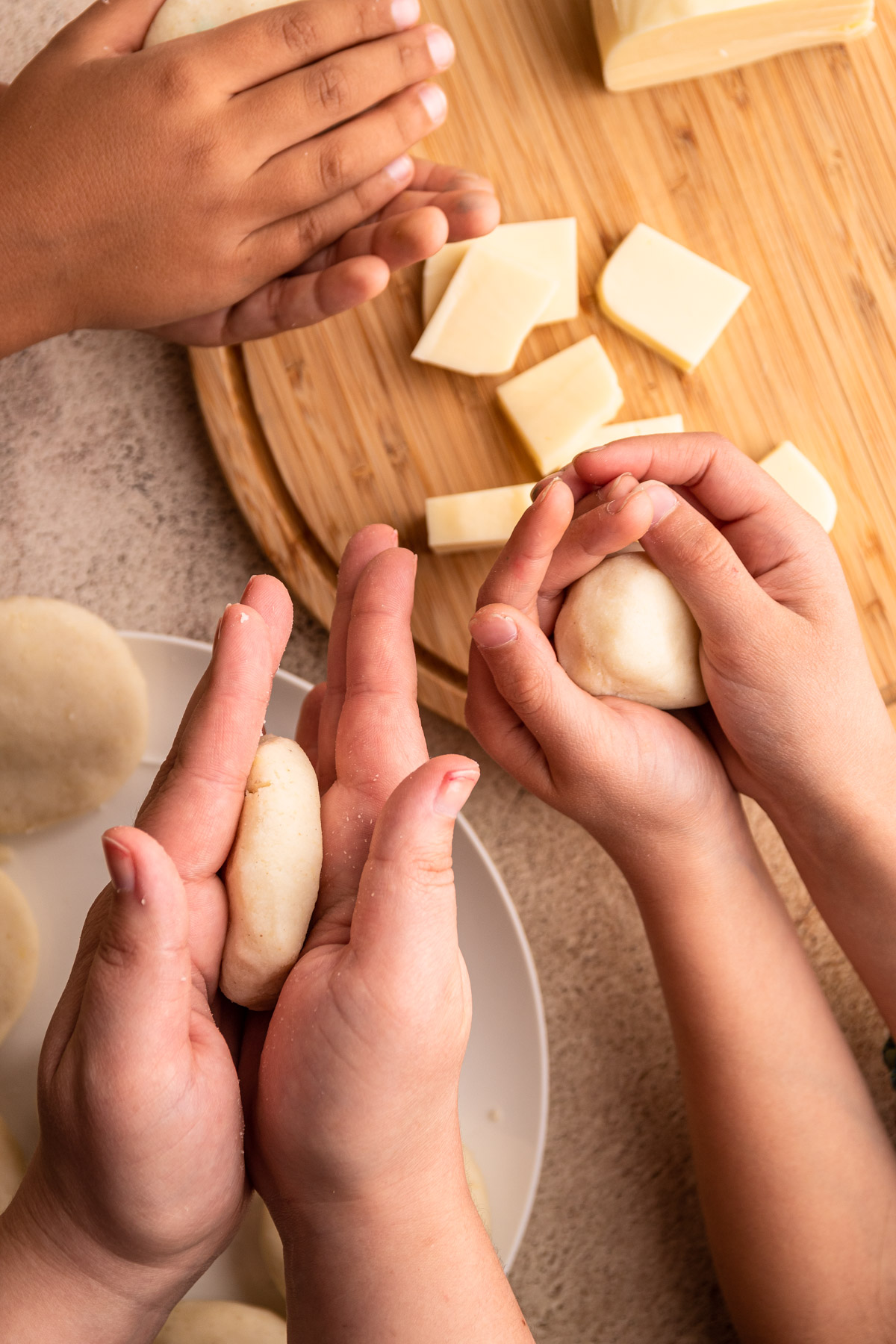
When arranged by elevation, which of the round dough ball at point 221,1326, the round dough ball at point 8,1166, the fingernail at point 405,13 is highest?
the fingernail at point 405,13

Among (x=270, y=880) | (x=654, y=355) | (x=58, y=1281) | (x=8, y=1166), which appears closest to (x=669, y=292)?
(x=654, y=355)

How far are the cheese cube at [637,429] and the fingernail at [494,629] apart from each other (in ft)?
1.34

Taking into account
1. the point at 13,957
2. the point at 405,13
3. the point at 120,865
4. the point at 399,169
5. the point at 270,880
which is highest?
the point at 405,13

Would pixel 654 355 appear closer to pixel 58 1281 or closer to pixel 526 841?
pixel 526 841

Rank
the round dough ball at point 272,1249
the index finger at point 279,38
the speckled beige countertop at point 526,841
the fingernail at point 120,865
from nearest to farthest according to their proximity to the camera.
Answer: the fingernail at point 120,865 < the index finger at point 279,38 < the round dough ball at point 272,1249 < the speckled beige countertop at point 526,841

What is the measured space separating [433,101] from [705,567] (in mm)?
564

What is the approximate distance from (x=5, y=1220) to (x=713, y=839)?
2.09ft

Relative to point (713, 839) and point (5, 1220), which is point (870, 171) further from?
point (5, 1220)

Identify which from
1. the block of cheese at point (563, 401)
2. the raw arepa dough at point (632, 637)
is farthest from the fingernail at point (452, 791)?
the block of cheese at point (563, 401)

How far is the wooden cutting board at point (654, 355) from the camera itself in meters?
1.05

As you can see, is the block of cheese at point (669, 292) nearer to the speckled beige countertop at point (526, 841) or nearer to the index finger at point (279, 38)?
the index finger at point (279, 38)

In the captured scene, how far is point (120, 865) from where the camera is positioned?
1.65ft

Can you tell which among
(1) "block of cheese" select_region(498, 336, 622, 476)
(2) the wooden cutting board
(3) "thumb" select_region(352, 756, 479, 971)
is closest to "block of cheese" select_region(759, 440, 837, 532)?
(2) the wooden cutting board

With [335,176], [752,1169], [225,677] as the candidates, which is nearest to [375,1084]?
[225,677]
